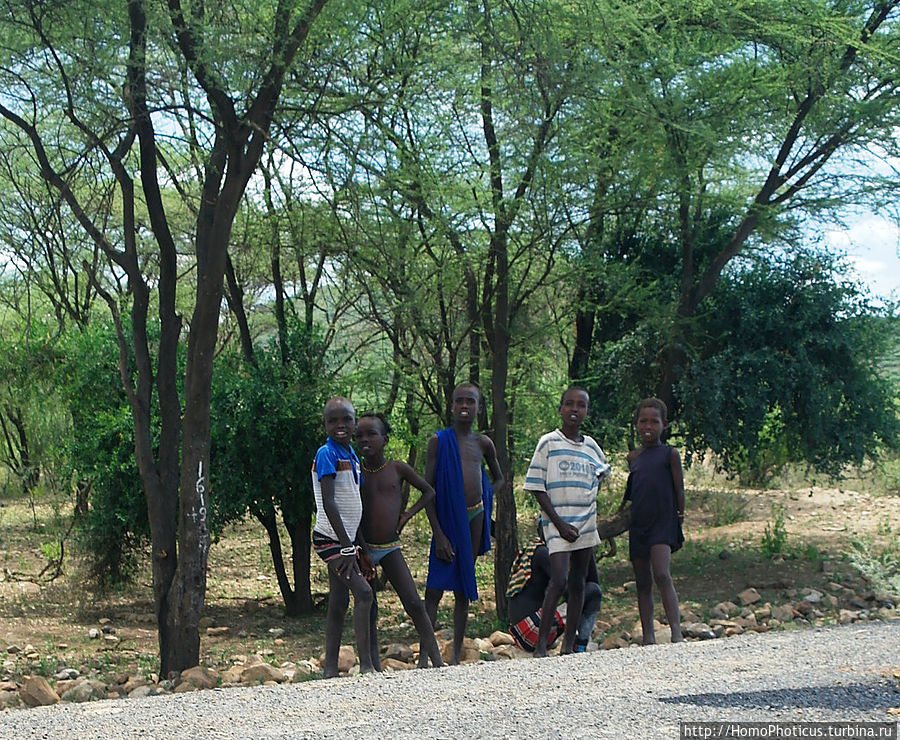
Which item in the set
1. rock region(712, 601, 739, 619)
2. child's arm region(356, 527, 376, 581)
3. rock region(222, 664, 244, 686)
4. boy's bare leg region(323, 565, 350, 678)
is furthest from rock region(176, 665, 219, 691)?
rock region(712, 601, 739, 619)

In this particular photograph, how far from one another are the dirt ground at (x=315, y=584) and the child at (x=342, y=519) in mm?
3661

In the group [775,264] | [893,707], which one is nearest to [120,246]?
[775,264]

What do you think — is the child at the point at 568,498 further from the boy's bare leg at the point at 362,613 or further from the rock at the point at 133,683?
the rock at the point at 133,683

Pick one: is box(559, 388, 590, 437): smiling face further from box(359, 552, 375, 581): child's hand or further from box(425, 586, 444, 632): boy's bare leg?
box(359, 552, 375, 581): child's hand

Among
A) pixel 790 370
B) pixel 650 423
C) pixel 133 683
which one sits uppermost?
pixel 790 370

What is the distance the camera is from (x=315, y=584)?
1596cm

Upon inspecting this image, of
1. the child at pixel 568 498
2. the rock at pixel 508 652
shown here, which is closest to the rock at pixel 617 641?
the rock at pixel 508 652

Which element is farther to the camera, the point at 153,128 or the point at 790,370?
the point at 790,370

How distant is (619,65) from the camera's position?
1038 cm

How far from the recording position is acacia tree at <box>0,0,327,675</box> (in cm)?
933

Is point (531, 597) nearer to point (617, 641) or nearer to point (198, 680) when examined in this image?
point (617, 641)

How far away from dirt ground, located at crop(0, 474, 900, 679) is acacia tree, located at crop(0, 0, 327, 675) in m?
1.57

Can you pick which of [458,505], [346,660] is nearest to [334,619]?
[458,505]

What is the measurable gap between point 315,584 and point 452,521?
8767 millimetres
